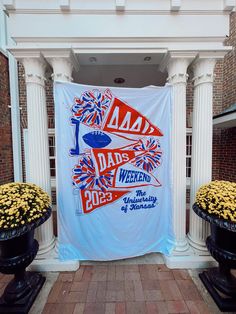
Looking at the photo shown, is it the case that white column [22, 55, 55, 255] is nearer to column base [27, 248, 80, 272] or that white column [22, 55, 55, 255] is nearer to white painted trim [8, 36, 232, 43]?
column base [27, 248, 80, 272]

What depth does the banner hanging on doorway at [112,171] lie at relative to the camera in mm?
2221

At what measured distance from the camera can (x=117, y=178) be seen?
2.33 m

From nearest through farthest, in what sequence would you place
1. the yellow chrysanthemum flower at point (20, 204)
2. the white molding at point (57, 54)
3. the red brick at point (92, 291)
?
the yellow chrysanthemum flower at point (20, 204) < the red brick at point (92, 291) < the white molding at point (57, 54)

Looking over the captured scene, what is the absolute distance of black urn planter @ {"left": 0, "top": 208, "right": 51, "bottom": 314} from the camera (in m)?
1.73

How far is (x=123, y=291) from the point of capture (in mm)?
2000

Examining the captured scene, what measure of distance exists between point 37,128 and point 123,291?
89.1 inches

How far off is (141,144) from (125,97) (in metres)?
0.65

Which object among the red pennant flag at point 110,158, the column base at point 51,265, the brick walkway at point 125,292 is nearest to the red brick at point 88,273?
the brick walkway at point 125,292

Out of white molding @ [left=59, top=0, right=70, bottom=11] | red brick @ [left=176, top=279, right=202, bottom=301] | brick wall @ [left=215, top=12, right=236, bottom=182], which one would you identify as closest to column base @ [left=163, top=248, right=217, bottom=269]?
red brick @ [left=176, top=279, right=202, bottom=301]

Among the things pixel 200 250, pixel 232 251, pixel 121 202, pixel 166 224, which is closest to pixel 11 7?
pixel 121 202

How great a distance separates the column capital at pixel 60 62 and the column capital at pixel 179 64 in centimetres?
132

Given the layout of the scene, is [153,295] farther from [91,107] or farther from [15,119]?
[15,119]

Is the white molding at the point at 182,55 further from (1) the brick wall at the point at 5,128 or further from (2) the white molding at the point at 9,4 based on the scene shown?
(1) the brick wall at the point at 5,128

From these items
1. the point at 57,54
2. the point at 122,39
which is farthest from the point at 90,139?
the point at 122,39
